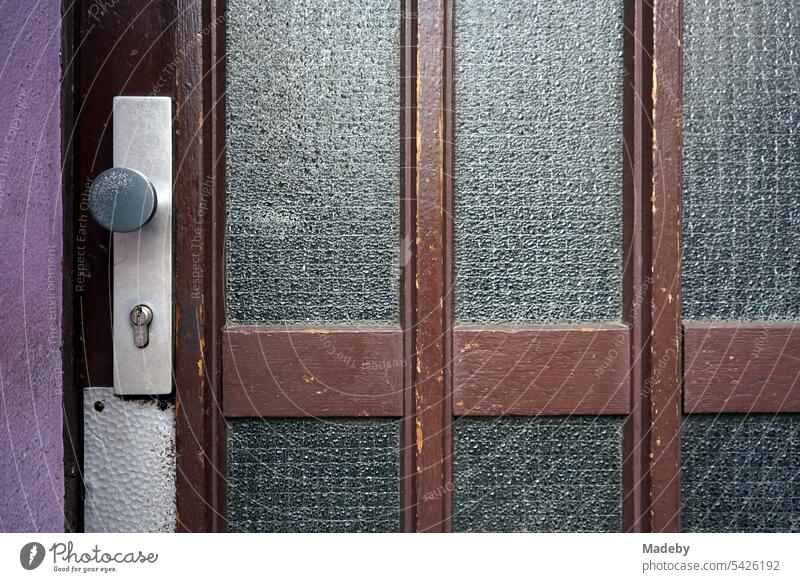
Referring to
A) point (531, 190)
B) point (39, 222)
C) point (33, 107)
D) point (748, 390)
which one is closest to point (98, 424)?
point (39, 222)

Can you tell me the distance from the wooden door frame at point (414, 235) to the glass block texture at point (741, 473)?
28mm

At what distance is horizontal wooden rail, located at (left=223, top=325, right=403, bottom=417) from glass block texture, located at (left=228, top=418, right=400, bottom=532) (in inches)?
0.7

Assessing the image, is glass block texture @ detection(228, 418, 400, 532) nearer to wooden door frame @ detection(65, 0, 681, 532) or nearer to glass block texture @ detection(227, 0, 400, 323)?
wooden door frame @ detection(65, 0, 681, 532)

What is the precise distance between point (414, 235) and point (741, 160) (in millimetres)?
372

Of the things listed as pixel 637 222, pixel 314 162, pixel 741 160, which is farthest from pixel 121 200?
pixel 741 160

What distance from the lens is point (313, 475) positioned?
2.08 feet

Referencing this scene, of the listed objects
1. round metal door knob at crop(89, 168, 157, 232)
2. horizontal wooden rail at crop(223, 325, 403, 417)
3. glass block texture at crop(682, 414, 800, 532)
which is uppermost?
round metal door knob at crop(89, 168, 157, 232)

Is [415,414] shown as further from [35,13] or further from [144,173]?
[35,13]

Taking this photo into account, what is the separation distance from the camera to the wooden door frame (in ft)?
1.97

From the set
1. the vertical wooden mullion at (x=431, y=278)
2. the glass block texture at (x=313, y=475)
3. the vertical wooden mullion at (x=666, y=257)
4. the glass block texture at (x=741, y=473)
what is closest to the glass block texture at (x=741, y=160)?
the vertical wooden mullion at (x=666, y=257)

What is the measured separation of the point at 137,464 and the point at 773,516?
710 millimetres

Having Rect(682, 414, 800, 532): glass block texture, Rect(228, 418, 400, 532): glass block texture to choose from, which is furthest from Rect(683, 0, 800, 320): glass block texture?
Rect(228, 418, 400, 532): glass block texture

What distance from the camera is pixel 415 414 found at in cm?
63

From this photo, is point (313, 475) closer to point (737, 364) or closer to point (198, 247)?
point (198, 247)
